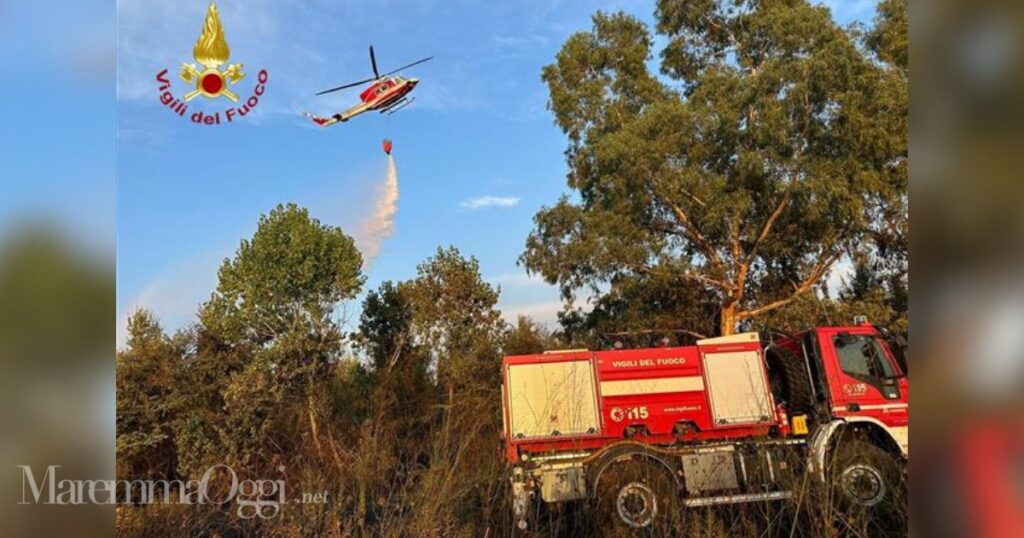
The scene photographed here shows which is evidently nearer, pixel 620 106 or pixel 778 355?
pixel 778 355

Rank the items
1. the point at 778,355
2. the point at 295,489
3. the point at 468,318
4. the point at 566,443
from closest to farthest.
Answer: the point at 295,489 → the point at 566,443 → the point at 778,355 → the point at 468,318

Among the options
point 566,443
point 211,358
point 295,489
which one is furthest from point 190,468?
point 295,489

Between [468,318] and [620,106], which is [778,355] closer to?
[468,318]

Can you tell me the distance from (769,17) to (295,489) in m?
18.2

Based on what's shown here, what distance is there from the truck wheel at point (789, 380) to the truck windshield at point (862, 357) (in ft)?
1.72

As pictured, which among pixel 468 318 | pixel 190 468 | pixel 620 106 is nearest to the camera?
pixel 190 468

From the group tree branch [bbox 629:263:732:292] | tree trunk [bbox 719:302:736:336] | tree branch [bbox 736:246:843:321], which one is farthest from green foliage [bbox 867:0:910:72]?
tree trunk [bbox 719:302:736:336]

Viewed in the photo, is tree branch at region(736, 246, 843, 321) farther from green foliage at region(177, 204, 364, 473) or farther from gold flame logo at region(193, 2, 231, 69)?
gold flame logo at region(193, 2, 231, 69)

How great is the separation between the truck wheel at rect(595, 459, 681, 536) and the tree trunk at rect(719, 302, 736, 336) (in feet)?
37.2

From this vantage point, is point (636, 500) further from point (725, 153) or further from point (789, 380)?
point (725, 153)

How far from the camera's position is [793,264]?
784 inches

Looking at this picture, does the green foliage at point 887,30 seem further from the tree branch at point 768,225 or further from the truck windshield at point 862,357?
the truck windshield at point 862,357

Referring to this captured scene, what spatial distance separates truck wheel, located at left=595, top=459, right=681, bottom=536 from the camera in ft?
18.3

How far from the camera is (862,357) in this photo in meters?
8.98
